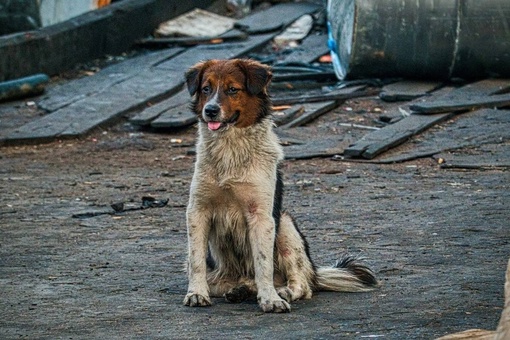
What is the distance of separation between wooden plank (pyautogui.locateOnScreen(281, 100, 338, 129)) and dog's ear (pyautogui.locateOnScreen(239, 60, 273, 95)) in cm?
633

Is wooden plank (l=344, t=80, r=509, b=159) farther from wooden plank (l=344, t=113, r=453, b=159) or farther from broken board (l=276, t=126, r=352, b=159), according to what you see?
broken board (l=276, t=126, r=352, b=159)

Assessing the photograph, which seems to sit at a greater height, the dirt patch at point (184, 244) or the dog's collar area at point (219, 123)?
the dog's collar area at point (219, 123)

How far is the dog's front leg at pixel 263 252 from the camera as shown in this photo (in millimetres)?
5988

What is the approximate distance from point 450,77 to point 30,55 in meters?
5.37

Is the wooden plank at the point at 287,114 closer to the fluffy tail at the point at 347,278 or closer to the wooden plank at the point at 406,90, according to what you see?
the wooden plank at the point at 406,90

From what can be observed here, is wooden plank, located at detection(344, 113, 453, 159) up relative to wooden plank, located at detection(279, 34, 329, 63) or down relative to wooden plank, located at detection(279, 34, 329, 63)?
up

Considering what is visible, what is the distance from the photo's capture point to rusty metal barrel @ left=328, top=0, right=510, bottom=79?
14.0 m

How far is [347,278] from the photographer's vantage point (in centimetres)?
639

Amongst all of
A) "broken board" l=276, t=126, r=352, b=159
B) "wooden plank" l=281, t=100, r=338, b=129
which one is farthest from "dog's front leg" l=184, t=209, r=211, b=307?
"wooden plank" l=281, t=100, r=338, b=129

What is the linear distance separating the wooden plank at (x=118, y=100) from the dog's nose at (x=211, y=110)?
21.6 feet

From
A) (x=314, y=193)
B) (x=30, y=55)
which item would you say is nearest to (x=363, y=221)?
(x=314, y=193)

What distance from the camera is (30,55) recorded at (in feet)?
49.9

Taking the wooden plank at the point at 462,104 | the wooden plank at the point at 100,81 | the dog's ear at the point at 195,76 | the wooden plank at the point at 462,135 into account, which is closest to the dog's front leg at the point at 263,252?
the dog's ear at the point at 195,76

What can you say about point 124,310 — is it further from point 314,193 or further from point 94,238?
point 314,193
